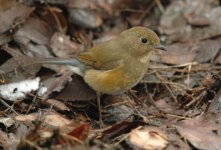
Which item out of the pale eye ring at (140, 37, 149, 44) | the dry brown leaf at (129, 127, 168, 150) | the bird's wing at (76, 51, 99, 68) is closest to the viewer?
the dry brown leaf at (129, 127, 168, 150)

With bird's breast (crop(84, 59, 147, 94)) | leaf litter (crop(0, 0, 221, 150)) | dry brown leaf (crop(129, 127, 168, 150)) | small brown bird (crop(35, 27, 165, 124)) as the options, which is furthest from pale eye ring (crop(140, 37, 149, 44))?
dry brown leaf (crop(129, 127, 168, 150))

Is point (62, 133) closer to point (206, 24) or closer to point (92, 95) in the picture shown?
point (92, 95)

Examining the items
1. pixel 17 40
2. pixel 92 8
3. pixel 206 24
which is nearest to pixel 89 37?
pixel 92 8

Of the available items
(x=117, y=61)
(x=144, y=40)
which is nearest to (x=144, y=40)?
(x=144, y=40)

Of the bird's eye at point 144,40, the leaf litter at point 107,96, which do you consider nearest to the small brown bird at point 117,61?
the bird's eye at point 144,40

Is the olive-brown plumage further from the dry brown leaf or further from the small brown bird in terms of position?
the dry brown leaf

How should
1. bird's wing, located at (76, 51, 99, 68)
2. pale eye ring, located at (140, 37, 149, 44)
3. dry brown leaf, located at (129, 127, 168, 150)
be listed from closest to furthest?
dry brown leaf, located at (129, 127, 168, 150) < bird's wing, located at (76, 51, 99, 68) < pale eye ring, located at (140, 37, 149, 44)

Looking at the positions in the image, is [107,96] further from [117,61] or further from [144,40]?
[144,40]

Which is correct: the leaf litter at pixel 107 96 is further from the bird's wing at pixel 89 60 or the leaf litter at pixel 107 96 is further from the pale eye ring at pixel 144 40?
the pale eye ring at pixel 144 40
